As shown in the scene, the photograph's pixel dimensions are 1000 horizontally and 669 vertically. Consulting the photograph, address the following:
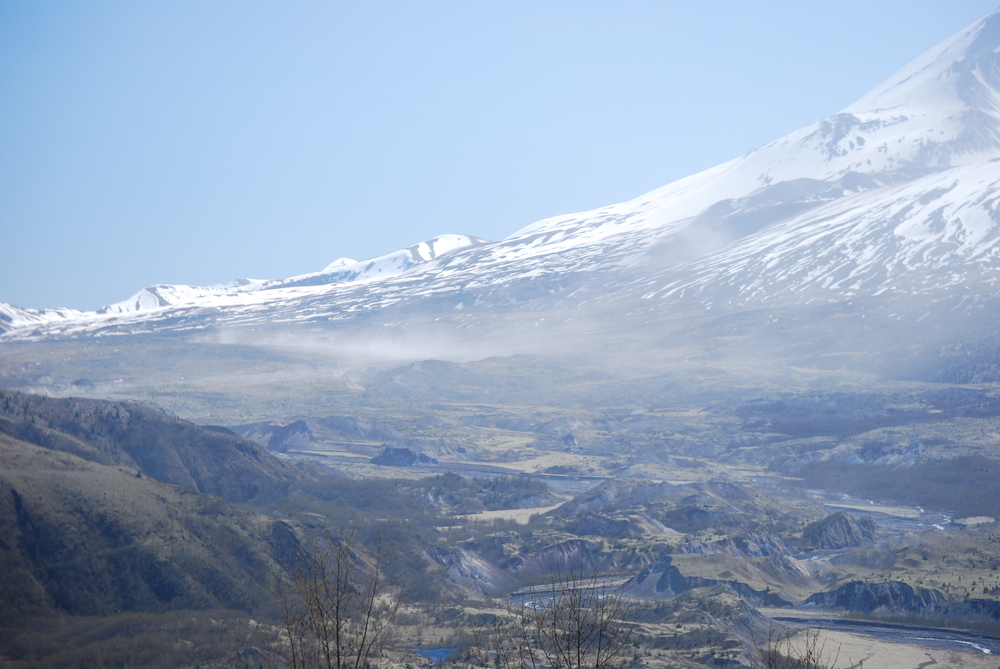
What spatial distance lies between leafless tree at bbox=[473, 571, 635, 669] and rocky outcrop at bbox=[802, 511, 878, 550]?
17.1m

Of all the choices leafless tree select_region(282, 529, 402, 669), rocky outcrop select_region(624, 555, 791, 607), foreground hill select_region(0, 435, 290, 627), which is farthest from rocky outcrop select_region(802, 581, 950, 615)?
foreground hill select_region(0, 435, 290, 627)

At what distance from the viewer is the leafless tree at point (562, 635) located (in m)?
15.2

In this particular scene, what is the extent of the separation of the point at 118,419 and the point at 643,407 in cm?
8034

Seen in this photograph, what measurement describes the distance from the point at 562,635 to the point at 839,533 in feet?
151

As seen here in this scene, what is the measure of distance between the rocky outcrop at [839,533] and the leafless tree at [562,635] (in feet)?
56.2

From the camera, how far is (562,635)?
15.7 m

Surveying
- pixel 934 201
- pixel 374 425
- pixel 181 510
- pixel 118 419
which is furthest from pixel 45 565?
pixel 934 201

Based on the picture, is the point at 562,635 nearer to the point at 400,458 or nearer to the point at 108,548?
the point at 108,548

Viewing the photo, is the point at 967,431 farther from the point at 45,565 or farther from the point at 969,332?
the point at 45,565

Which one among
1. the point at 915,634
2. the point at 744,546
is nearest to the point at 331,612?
the point at 915,634

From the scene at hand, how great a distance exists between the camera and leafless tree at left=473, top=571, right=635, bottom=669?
15250mm

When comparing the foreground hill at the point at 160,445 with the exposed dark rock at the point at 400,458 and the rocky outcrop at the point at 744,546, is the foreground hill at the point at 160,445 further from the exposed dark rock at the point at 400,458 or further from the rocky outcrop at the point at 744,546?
the rocky outcrop at the point at 744,546

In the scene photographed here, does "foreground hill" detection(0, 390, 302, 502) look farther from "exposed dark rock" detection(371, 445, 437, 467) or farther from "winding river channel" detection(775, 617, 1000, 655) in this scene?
"winding river channel" detection(775, 617, 1000, 655)

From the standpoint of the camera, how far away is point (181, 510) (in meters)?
41.4
